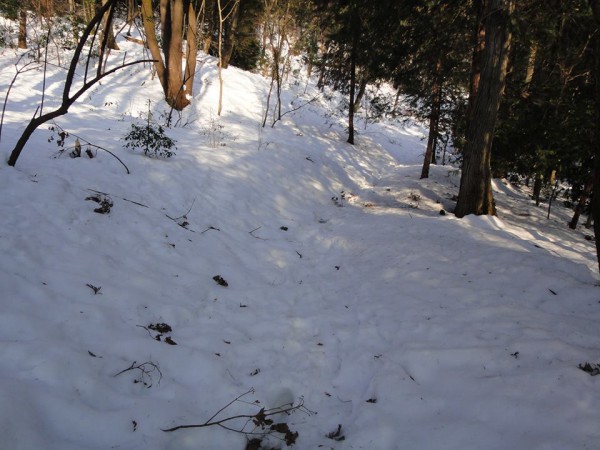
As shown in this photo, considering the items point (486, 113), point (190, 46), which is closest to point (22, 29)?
point (190, 46)

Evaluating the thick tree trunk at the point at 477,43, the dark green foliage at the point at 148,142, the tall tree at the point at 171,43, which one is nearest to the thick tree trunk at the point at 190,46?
the tall tree at the point at 171,43

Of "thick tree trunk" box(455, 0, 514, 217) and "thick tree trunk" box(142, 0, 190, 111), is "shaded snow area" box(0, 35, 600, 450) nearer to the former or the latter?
"thick tree trunk" box(455, 0, 514, 217)

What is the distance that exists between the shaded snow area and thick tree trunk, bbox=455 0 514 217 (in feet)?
1.97

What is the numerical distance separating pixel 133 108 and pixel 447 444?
40.2 feet

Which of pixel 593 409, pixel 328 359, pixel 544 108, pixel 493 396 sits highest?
pixel 544 108

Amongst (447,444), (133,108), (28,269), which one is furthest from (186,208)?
(133,108)

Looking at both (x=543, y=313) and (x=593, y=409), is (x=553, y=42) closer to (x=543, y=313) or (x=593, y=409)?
(x=543, y=313)

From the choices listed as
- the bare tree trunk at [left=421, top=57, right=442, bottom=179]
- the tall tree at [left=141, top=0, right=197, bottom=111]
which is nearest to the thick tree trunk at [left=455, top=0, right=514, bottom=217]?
the bare tree trunk at [left=421, top=57, right=442, bottom=179]

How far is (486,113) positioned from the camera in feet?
23.0

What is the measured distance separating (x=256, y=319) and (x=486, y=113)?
21.0 feet

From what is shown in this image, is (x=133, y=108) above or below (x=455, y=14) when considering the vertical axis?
below

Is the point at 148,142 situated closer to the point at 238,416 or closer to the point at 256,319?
the point at 256,319

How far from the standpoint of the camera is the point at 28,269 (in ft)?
9.59

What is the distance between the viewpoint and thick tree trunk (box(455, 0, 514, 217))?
6543 millimetres
